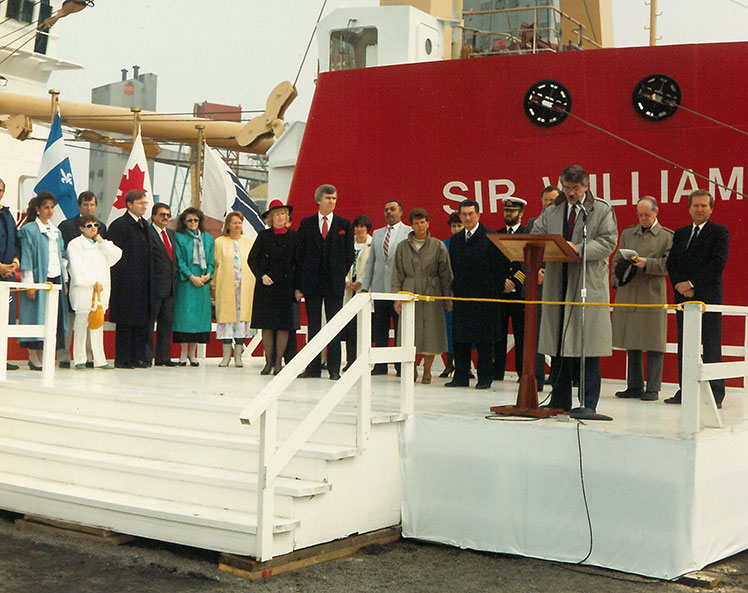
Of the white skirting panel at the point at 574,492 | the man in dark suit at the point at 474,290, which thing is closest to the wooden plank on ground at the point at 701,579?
the white skirting panel at the point at 574,492

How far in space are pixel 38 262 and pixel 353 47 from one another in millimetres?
5066

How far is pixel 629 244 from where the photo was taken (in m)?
7.09

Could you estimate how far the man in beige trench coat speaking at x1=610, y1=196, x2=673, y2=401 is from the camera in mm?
6797

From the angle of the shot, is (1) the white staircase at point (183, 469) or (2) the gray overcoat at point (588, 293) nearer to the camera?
(1) the white staircase at point (183, 469)

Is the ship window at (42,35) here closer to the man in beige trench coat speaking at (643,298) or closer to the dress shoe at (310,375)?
the dress shoe at (310,375)

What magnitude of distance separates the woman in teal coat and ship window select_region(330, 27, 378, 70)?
3361mm

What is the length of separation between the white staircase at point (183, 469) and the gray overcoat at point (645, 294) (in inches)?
87.2

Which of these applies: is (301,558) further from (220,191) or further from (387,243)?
(220,191)

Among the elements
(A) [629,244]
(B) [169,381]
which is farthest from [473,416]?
(B) [169,381]

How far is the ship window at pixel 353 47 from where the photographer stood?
442 inches

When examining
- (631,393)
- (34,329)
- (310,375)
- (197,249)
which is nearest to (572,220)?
(631,393)

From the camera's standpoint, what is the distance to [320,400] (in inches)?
203

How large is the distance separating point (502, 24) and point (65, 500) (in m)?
9.87

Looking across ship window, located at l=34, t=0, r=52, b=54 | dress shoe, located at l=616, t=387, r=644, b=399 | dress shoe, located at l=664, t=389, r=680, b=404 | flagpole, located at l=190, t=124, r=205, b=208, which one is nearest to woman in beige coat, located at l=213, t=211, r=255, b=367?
dress shoe, located at l=616, t=387, r=644, b=399
